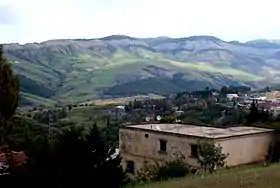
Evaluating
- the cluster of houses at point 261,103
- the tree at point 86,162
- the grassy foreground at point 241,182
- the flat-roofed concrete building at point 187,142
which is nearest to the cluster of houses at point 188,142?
the flat-roofed concrete building at point 187,142

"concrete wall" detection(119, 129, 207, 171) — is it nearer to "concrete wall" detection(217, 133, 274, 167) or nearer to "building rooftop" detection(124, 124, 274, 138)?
"building rooftop" detection(124, 124, 274, 138)

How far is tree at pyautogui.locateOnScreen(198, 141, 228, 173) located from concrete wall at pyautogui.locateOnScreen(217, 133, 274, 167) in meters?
2.71

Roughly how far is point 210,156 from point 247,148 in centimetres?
657

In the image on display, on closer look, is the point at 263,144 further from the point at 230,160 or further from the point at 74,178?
the point at 74,178

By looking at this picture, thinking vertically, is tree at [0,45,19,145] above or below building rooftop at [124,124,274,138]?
above

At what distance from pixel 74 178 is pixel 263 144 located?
23.0 metres

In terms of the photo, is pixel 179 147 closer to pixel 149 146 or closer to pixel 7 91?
pixel 149 146

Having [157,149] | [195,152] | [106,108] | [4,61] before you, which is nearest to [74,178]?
[4,61]

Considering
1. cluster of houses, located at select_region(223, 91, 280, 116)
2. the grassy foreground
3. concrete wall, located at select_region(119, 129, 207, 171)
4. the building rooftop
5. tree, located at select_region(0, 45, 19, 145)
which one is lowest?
cluster of houses, located at select_region(223, 91, 280, 116)

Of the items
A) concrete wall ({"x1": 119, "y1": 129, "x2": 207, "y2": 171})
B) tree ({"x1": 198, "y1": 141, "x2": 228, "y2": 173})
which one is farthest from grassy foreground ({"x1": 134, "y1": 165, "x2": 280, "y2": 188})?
concrete wall ({"x1": 119, "y1": 129, "x2": 207, "y2": 171})

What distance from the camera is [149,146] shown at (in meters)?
38.9

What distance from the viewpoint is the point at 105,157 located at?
60.5 ft

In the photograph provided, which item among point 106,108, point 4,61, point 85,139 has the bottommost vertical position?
point 106,108

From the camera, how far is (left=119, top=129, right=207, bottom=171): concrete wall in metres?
36.0
